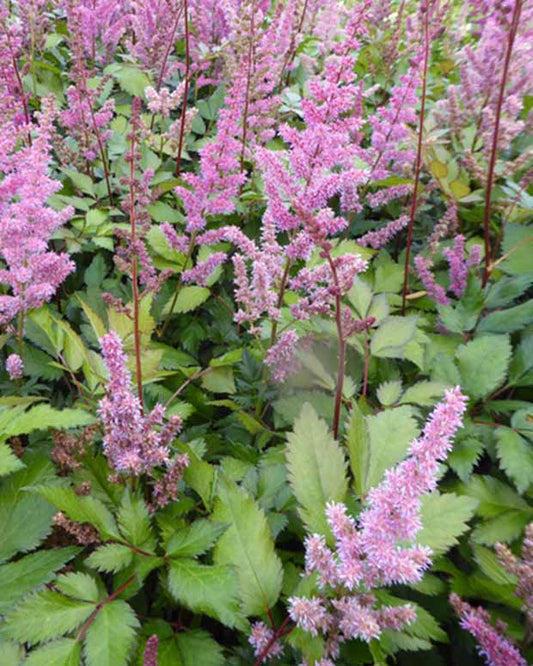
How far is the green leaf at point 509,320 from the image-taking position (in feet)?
5.18

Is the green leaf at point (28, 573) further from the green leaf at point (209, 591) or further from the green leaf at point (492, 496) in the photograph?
the green leaf at point (492, 496)

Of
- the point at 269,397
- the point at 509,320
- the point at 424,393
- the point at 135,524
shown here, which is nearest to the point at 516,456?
the point at 424,393

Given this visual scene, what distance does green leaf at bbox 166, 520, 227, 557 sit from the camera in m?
0.98

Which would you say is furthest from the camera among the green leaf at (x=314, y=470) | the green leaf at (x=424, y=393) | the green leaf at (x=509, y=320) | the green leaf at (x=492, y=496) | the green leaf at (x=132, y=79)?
the green leaf at (x=132, y=79)

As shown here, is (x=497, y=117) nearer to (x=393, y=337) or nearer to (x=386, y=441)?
(x=393, y=337)

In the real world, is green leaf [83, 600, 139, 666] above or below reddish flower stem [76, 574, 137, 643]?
above

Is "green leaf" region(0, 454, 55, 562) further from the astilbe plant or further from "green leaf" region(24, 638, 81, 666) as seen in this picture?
the astilbe plant

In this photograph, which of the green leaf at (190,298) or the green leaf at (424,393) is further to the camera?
the green leaf at (190,298)

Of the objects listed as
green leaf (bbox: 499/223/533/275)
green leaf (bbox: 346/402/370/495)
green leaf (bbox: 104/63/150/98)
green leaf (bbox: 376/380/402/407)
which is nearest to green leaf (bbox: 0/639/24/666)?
green leaf (bbox: 346/402/370/495)

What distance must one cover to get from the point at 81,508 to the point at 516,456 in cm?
97

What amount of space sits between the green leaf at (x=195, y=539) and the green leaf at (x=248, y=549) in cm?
3

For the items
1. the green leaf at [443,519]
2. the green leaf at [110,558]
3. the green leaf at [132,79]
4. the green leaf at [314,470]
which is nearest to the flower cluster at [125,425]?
the green leaf at [110,558]

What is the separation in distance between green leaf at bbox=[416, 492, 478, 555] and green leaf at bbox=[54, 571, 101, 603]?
0.61m

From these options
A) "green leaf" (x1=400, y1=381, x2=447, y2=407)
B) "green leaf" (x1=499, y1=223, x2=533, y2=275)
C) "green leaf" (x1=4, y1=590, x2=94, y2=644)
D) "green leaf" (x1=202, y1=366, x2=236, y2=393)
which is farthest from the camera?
"green leaf" (x1=499, y1=223, x2=533, y2=275)
